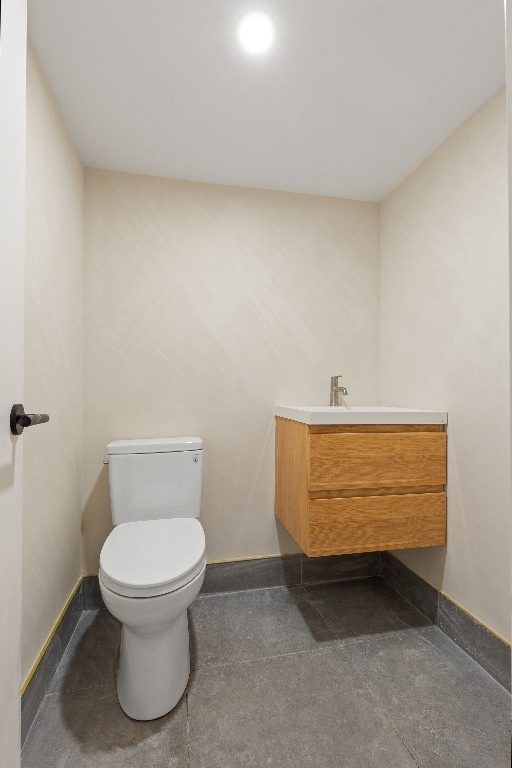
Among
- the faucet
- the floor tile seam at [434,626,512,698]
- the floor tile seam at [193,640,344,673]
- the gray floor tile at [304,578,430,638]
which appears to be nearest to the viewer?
the floor tile seam at [434,626,512,698]

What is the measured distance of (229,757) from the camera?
3.68ft

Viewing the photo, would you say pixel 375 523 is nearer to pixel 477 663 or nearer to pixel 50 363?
pixel 477 663

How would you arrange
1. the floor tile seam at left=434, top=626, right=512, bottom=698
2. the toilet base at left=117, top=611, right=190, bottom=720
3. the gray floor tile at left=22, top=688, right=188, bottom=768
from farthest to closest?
the floor tile seam at left=434, top=626, right=512, bottom=698 → the toilet base at left=117, top=611, right=190, bottom=720 → the gray floor tile at left=22, top=688, right=188, bottom=768

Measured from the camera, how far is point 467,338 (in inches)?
63.1

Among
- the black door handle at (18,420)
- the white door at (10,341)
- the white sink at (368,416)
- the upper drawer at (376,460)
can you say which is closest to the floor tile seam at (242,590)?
the upper drawer at (376,460)

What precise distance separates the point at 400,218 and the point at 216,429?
4.93ft

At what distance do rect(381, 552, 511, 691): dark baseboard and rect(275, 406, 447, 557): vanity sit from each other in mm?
286

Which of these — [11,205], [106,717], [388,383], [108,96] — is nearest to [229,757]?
[106,717]

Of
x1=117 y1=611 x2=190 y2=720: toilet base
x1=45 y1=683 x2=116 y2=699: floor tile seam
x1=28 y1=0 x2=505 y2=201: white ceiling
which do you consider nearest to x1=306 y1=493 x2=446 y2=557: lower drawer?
x1=117 y1=611 x2=190 y2=720: toilet base

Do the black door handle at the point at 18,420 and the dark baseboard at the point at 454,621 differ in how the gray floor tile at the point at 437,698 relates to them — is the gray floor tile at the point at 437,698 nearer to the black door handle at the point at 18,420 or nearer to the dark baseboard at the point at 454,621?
the dark baseboard at the point at 454,621

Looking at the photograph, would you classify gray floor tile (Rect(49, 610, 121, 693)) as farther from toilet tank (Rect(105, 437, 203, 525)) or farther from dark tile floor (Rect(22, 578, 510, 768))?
toilet tank (Rect(105, 437, 203, 525))

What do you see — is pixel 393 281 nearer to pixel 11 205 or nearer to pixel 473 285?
pixel 473 285

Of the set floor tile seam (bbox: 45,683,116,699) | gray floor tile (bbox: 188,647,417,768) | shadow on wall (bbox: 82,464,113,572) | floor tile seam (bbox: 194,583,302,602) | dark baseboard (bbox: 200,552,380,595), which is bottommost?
floor tile seam (bbox: 194,583,302,602)

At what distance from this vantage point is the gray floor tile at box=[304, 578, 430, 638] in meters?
1.74
